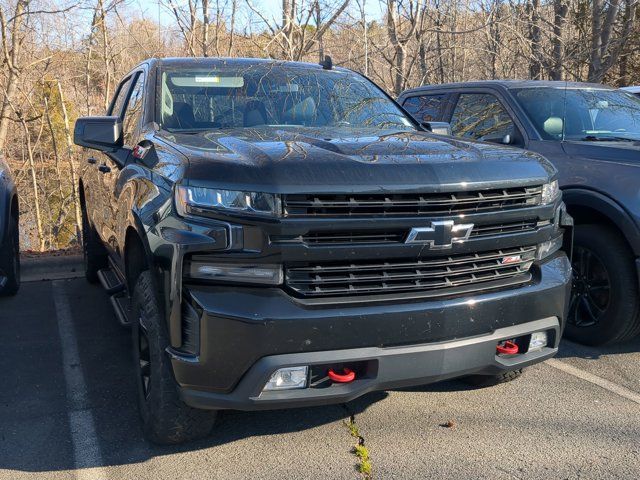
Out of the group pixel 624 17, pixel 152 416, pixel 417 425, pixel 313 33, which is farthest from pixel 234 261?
pixel 624 17

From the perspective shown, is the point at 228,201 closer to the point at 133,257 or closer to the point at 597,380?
the point at 133,257

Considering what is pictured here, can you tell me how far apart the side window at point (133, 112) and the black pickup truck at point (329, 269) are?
0.75m

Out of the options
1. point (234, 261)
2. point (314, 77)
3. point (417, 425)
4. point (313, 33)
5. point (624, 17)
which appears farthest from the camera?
point (624, 17)

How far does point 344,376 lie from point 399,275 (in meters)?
0.48

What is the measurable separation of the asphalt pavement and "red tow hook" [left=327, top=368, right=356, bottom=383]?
1.63ft

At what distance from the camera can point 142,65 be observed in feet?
15.0

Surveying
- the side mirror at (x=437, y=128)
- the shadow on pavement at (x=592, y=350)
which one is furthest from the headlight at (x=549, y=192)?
the shadow on pavement at (x=592, y=350)

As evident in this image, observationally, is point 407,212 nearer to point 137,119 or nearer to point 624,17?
point 137,119

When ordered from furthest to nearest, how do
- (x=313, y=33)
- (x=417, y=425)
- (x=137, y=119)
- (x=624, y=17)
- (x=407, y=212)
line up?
(x=624, y=17) → (x=313, y=33) → (x=137, y=119) → (x=417, y=425) → (x=407, y=212)

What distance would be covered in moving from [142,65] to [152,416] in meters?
2.67

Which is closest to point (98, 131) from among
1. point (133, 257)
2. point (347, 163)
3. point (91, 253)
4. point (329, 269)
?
point (133, 257)

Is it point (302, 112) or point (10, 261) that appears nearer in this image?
point (302, 112)

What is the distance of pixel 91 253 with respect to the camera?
593cm

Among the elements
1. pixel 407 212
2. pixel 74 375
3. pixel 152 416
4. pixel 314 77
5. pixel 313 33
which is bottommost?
pixel 74 375
